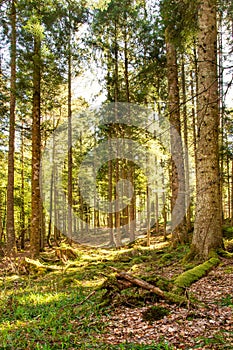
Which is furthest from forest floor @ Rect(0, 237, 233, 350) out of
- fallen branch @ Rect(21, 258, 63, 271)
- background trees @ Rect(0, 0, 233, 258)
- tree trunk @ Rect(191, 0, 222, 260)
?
fallen branch @ Rect(21, 258, 63, 271)

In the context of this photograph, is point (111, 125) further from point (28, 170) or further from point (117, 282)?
point (117, 282)

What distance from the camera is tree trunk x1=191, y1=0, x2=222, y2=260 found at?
7066 mm

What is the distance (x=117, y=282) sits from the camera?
4602 mm

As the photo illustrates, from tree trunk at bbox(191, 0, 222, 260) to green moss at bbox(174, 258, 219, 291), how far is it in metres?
0.62

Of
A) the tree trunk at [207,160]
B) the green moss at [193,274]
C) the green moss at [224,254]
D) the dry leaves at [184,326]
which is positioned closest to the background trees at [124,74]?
the tree trunk at [207,160]

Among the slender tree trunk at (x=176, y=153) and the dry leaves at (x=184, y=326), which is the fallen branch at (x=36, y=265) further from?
the dry leaves at (x=184, y=326)

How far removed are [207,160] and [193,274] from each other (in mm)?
2972

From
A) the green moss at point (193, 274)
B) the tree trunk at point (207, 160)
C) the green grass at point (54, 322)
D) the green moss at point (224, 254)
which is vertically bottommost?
the green grass at point (54, 322)

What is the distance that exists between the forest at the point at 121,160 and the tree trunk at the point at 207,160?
27 mm

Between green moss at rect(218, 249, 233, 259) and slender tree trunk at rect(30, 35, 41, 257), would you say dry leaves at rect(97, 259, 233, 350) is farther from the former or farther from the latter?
slender tree trunk at rect(30, 35, 41, 257)

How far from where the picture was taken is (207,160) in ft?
23.7

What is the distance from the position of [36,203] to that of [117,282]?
24.4 ft

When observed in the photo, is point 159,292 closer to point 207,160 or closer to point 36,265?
point 207,160

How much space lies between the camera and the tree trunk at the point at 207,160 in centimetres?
707
